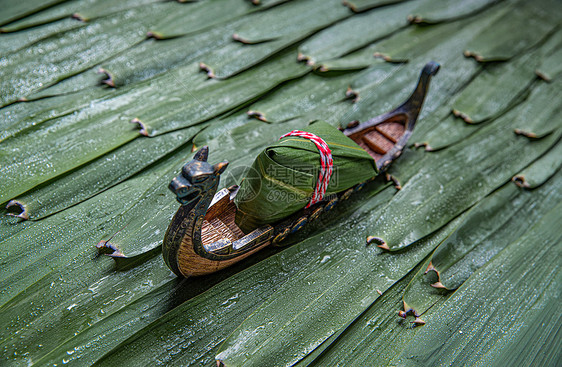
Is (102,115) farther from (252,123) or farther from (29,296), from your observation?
(29,296)

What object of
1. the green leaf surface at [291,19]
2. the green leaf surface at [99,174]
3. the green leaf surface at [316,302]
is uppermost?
the green leaf surface at [291,19]

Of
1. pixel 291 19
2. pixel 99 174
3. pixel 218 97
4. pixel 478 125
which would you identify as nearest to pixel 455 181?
pixel 478 125

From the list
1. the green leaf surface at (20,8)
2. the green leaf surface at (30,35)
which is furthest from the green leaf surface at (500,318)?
the green leaf surface at (20,8)

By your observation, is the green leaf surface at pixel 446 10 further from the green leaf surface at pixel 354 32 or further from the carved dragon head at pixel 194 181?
the carved dragon head at pixel 194 181

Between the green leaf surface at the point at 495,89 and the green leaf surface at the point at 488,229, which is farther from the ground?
the green leaf surface at the point at 495,89

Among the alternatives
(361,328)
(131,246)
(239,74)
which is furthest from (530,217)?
(131,246)

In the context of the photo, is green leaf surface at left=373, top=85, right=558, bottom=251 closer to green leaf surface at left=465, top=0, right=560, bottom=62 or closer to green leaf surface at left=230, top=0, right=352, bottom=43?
green leaf surface at left=465, top=0, right=560, bottom=62

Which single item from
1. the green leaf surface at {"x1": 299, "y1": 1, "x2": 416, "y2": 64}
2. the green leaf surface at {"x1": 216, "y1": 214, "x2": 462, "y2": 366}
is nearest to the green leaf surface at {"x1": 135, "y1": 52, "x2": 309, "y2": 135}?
the green leaf surface at {"x1": 299, "y1": 1, "x2": 416, "y2": 64}
